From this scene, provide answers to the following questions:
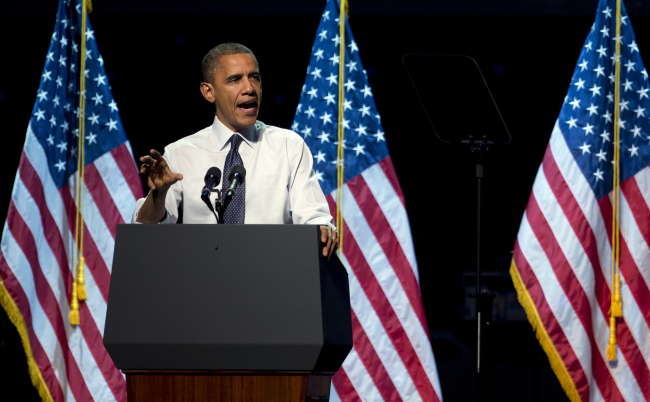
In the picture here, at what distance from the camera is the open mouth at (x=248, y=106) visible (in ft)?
6.75

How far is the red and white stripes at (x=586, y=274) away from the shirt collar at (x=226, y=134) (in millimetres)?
1842

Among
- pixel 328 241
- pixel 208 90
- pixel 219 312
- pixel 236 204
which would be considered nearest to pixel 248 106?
pixel 208 90

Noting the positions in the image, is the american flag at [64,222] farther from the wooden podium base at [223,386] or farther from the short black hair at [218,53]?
the wooden podium base at [223,386]

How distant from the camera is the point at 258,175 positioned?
81.4 inches

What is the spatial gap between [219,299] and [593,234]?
8.04ft

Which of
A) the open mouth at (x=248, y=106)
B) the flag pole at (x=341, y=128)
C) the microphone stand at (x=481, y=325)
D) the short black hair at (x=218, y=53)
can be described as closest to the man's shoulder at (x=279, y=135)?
the open mouth at (x=248, y=106)

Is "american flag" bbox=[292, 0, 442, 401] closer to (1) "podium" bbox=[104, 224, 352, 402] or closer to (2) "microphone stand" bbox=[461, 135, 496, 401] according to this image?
(2) "microphone stand" bbox=[461, 135, 496, 401]

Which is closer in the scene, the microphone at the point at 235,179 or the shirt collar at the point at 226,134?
the microphone at the point at 235,179

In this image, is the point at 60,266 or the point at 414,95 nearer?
the point at 60,266

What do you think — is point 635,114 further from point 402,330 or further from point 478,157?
point 402,330

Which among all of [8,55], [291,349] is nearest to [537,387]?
[291,349]

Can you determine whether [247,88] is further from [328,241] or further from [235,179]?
[328,241]

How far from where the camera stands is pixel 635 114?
3.54 m

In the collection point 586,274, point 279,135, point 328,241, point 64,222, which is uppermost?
point 279,135
